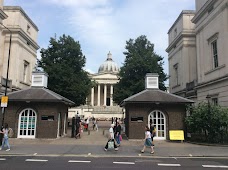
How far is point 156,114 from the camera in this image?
21.9 metres

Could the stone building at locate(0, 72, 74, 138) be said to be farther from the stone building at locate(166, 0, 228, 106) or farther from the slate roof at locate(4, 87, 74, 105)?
the stone building at locate(166, 0, 228, 106)

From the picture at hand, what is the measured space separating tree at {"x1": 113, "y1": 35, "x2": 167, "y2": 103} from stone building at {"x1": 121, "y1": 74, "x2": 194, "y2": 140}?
1305 centimetres

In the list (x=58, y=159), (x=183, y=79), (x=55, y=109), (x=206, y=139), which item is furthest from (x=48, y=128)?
(x=183, y=79)

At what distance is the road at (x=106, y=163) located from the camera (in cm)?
1059

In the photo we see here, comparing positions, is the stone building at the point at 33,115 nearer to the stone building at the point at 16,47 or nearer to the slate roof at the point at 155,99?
the slate roof at the point at 155,99

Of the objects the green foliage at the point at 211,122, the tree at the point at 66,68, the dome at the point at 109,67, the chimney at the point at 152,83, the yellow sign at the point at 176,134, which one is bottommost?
the yellow sign at the point at 176,134

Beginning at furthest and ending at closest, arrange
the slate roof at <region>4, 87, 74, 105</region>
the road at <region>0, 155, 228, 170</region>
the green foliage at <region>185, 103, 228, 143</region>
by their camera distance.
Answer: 1. the slate roof at <region>4, 87, 74, 105</region>
2. the green foliage at <region>185, 103, 228, 143</region>
3. the road at <region>0, 155, 228, 170</region>

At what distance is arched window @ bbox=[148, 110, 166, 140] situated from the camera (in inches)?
851

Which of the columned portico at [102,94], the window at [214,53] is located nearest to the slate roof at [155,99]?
the window at [214,53]

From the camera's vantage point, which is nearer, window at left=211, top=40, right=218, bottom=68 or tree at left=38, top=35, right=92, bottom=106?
window at left=211, top=40, right=218, bottom=68

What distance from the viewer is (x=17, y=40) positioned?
36188 millimetres

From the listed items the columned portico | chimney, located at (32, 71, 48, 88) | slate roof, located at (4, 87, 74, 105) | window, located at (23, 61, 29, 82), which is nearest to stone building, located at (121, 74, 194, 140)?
slate roof, located at (4, 87, 74, 105)

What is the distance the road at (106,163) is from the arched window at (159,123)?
858cm

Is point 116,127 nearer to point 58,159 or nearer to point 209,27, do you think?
point 58,159
